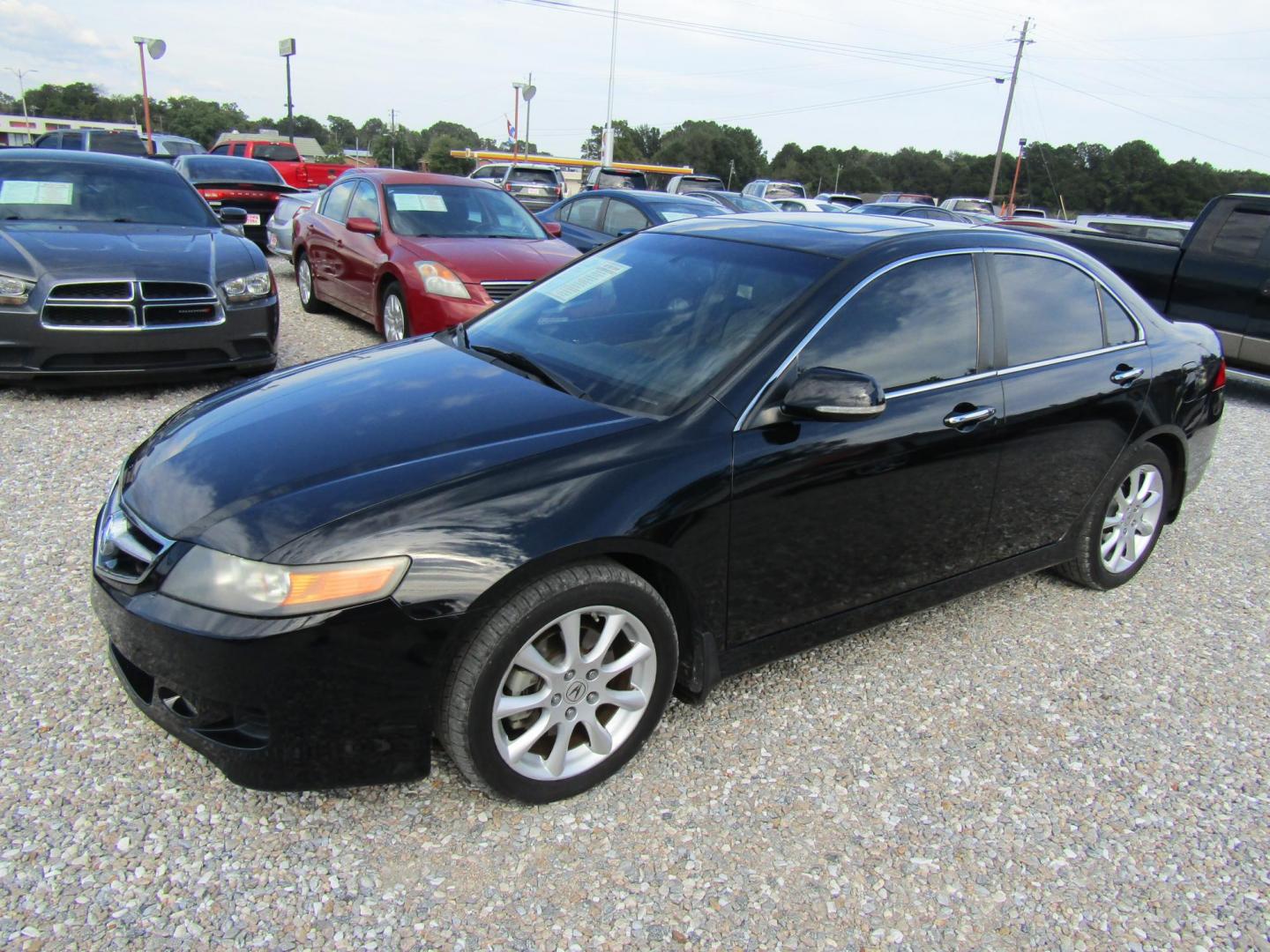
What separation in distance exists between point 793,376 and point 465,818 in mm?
1605

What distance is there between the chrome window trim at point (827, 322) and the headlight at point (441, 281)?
4485mm

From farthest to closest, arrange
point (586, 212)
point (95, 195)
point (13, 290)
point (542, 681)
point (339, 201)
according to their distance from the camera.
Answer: point (586, 212)
point (339, 201)
point (95, 195)
point (13, 290)
point (542, 681)

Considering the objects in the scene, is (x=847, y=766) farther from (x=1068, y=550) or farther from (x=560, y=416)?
(x=1068, y=550)

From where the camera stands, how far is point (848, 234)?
130 inches

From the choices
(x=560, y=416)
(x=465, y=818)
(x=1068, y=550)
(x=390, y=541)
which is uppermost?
(x=560, y=416)

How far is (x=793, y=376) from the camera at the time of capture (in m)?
2.81

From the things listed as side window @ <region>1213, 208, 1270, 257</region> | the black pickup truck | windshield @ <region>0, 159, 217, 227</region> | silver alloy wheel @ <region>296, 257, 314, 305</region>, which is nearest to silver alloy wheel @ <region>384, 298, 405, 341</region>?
windshield @ <region>0, 159, 217, 227</region>

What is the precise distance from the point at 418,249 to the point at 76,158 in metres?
2.58

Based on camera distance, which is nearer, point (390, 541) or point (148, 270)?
point (390, 541)

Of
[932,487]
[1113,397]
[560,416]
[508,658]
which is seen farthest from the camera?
[1113,397]

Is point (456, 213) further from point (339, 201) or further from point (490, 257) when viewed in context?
point (339, 201)

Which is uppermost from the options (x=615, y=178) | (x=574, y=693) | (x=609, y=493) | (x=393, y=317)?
(x=615, y=178)

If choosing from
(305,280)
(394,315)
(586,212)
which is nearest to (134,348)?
(394,315)

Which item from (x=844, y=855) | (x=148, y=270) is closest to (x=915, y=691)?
(x=844, y=855)
